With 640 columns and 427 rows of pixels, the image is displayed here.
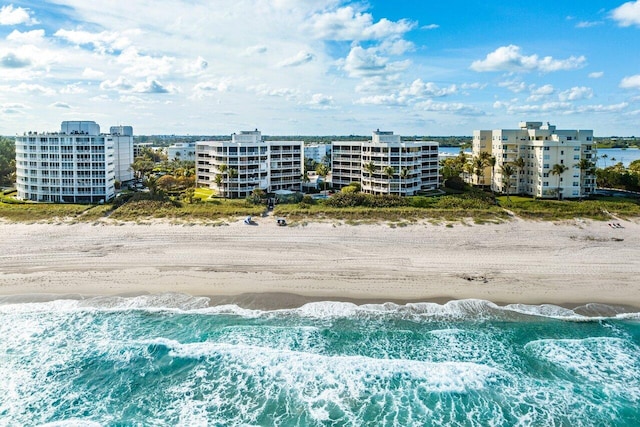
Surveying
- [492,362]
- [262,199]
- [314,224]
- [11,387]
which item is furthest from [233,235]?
[492,362]

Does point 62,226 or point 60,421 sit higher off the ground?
point 62,226

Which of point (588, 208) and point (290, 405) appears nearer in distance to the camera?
point (290, 405)

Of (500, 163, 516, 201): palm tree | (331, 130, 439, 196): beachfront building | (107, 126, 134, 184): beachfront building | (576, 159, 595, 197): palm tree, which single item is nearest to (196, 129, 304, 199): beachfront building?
(331, 130, 439, 196): beachfront building

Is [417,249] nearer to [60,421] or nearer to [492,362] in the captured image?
[492,362]

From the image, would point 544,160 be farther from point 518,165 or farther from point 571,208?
point 571,208

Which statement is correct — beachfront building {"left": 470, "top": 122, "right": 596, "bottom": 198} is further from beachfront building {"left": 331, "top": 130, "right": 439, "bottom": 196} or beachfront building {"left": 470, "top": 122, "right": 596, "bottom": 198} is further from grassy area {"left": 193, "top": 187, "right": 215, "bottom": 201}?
grassy area {"left": 193, "top": 187, "right": 215, "bottom": 201}

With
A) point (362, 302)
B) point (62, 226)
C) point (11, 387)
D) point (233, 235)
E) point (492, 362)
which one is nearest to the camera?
point (11, 387)

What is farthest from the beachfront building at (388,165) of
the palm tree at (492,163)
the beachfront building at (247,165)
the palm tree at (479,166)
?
the palm tree at (492,163)
